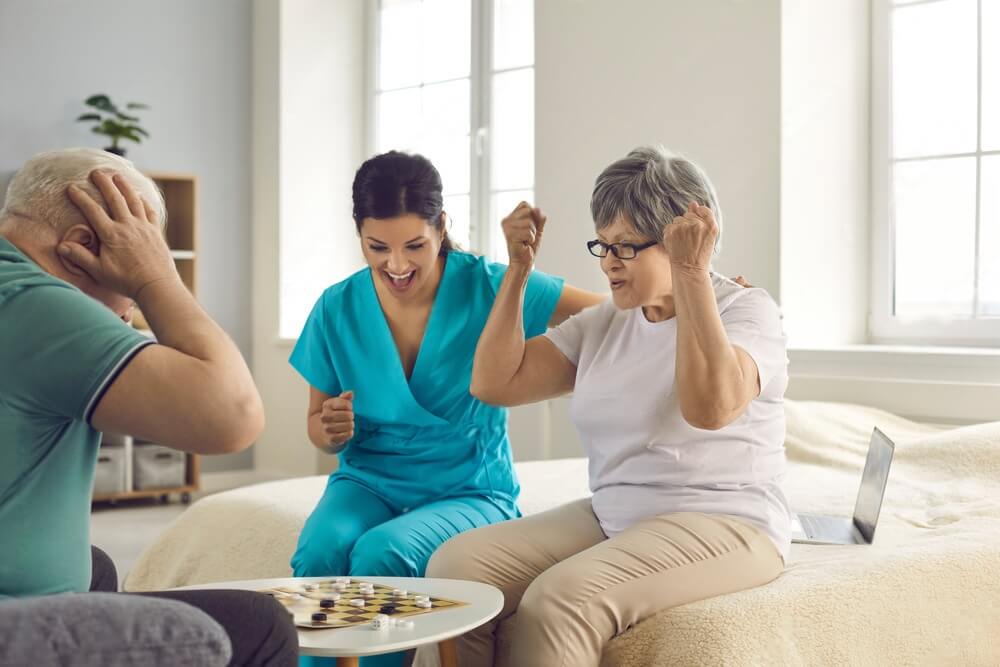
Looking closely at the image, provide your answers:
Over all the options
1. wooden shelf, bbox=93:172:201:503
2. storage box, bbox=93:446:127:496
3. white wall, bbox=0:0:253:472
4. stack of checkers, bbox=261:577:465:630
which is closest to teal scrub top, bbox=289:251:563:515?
stack of checkers, bbox=261:577:465:630

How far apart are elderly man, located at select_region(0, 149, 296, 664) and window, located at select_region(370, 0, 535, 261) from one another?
11.4ft

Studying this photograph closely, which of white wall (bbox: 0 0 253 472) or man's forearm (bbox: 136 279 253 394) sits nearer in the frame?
man's forearm (bbox: 136 279 253 394)

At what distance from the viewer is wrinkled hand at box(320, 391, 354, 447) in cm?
196

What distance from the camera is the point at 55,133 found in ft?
16.1

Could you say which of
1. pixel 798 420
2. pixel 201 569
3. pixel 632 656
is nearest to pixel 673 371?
pixel 632 656

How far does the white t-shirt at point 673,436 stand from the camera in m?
1.72

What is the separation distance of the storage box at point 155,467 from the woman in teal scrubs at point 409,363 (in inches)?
116

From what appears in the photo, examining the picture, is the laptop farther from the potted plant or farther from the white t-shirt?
the potted plant

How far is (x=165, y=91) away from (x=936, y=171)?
3413mm

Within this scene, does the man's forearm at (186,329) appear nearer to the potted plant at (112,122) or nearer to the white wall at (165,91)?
the potted plant at (112,122)

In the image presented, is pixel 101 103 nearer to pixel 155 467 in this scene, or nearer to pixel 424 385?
pixel 155 467

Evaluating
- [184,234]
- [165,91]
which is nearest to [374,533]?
[184,234]

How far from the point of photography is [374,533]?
6.04 feet

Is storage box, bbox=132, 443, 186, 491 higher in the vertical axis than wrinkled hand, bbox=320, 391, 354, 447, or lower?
lower
